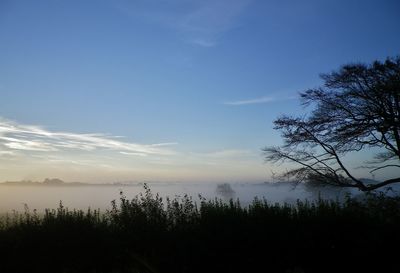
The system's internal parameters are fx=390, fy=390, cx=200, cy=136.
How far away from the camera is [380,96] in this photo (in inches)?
657

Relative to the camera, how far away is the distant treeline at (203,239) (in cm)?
904

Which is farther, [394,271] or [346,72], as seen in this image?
[346,72]

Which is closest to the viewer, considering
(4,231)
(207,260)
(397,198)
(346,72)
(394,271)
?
(394,271)

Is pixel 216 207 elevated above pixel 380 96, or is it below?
below

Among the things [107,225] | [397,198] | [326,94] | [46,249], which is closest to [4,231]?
[46,249]

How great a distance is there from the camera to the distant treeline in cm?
904

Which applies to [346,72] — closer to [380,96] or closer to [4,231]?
[380,96]

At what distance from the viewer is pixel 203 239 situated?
9766 mm

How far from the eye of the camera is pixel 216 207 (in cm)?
1186

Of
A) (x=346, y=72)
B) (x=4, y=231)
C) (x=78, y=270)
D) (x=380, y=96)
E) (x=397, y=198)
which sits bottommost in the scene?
(x=78, y=270)

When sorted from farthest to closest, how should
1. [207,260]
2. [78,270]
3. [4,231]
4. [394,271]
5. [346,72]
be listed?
[346,72]
[4,231]
[78,270]
[207,260]
[394,271]

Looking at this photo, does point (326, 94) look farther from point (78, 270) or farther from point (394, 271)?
point (78, 270)

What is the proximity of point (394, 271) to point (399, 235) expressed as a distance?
1.58m

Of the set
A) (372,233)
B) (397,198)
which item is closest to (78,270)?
(372,233)
